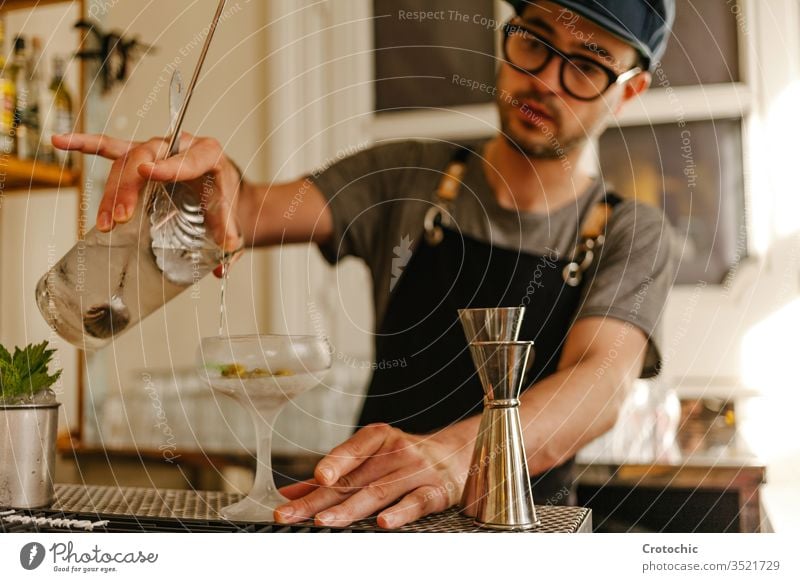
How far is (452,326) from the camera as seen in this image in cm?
76

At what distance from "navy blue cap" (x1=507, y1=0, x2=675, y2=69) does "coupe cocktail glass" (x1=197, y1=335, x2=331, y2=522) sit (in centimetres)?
34

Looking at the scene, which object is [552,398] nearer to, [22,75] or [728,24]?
[728,24]

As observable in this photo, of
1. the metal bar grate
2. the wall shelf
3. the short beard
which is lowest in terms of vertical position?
the metal bar grate

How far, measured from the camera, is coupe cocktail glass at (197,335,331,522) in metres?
0.49

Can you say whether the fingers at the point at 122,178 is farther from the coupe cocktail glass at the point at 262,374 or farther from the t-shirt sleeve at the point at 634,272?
the t-shirt sleeve at the point at 634,272

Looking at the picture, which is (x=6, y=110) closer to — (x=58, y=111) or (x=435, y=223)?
(x=58, y=111)

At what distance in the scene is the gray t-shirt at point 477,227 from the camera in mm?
679

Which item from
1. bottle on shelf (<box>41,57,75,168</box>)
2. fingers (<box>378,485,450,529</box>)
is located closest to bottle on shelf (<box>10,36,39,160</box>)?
bottle on shelf (<box>41,57,75,168</box>)

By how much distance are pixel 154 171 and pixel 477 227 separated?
35 cm

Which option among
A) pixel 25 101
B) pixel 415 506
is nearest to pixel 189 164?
pixel 415 506

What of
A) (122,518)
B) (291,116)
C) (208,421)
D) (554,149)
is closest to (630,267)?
(554,149)

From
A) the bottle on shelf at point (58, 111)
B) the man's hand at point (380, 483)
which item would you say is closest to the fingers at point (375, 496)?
the man's hand at point (380, 483)

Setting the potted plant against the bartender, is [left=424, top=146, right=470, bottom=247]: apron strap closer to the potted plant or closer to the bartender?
the bartender

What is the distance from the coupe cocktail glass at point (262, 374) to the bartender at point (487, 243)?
0.03 metres
